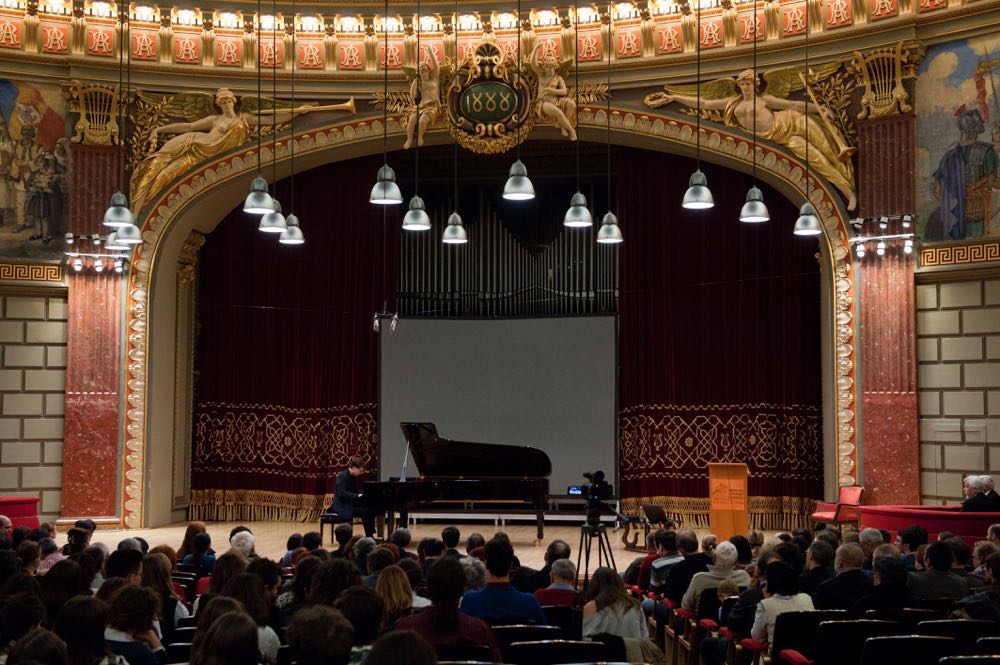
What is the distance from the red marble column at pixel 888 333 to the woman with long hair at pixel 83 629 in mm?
11802

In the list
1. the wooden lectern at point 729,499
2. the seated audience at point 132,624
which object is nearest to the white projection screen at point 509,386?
the wooden lectern at point 729,499

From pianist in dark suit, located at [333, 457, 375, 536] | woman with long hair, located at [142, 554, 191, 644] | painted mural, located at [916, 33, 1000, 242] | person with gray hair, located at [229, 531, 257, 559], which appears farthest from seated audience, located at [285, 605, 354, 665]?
painted mural, located at [916, 33, 1000, 242]

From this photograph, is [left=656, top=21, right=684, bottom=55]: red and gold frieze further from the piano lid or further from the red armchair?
the red armchair

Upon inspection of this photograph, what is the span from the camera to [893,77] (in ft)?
47.6

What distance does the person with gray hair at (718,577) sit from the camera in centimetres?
731

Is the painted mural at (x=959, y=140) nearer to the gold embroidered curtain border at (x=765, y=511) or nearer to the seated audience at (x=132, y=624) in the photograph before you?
the gold embroidered curtain border at (x=765, y=511)

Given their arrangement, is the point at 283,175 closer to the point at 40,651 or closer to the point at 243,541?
the point at 243,541

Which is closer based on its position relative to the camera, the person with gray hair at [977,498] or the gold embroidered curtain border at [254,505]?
the person with gray hair at [977,498]

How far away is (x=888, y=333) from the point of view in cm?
1439

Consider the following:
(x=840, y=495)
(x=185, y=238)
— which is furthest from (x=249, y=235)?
(x=840, y=495)

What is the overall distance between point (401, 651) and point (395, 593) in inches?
94.0

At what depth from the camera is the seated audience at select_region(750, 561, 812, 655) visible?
19.9 feet

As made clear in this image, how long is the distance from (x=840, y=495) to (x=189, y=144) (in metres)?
10.1

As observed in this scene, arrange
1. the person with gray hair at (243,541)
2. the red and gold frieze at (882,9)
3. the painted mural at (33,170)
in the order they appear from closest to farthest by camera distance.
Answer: the person with gray hair at (243,541) → the red and gold frieze at (882,9) → the painted mural at (33,170)
